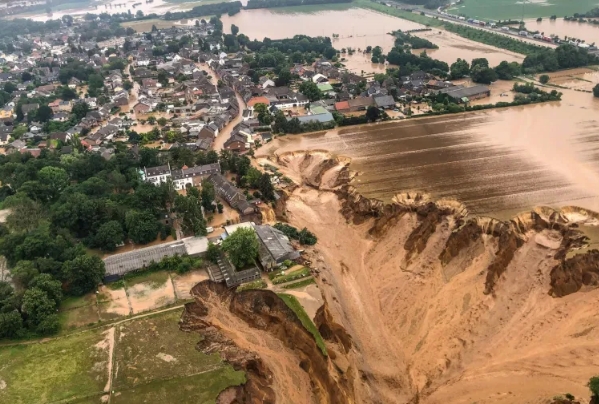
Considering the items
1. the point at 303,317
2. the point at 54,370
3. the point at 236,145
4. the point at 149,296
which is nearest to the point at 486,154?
the point at 236,145

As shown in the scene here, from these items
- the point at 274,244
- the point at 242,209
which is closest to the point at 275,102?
the point at 242,209

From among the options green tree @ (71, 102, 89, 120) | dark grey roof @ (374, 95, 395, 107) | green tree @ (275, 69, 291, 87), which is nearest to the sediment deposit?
dark grey roof @ (374, 95, 395, 107)

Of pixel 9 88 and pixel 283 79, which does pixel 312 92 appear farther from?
pixel 9 88

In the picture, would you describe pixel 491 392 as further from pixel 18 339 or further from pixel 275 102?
pixel 275 102

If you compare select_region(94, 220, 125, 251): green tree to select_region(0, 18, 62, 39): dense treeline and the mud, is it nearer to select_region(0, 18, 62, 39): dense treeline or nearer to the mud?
the mud

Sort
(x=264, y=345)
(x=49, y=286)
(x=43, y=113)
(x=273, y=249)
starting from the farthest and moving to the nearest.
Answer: (x=43, y=113)
(x=273, y=249)
(x=49, y=286)
(x=264, y=345)

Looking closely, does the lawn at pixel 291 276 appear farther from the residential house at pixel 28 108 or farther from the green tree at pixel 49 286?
the residential house at pixel 28 108
